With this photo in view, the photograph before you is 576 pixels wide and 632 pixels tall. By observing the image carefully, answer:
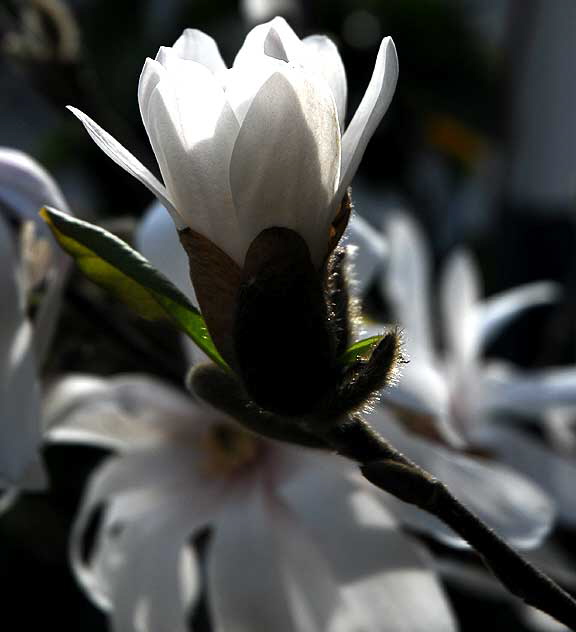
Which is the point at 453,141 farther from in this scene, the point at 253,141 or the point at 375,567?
the point at 253,141

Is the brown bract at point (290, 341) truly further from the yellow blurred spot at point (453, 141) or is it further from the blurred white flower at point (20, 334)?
the yellow blurred spot at point (453, 141)

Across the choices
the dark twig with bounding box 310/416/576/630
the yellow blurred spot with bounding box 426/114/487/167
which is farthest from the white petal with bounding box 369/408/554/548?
Answer: the yellow blurred spot with bounding box 426/114/487/167

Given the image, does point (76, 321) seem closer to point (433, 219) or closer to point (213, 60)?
point (213, 60)

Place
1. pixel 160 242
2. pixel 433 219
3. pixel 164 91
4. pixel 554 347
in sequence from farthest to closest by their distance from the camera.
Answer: pixel 433 219
pixel 554 347
pixel 160 242
pixel 164 91

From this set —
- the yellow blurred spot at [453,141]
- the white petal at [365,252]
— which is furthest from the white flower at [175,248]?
the yellow blurred spot at [453,141]

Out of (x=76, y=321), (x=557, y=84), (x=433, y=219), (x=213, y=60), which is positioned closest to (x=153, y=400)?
(x=76, y=321)
